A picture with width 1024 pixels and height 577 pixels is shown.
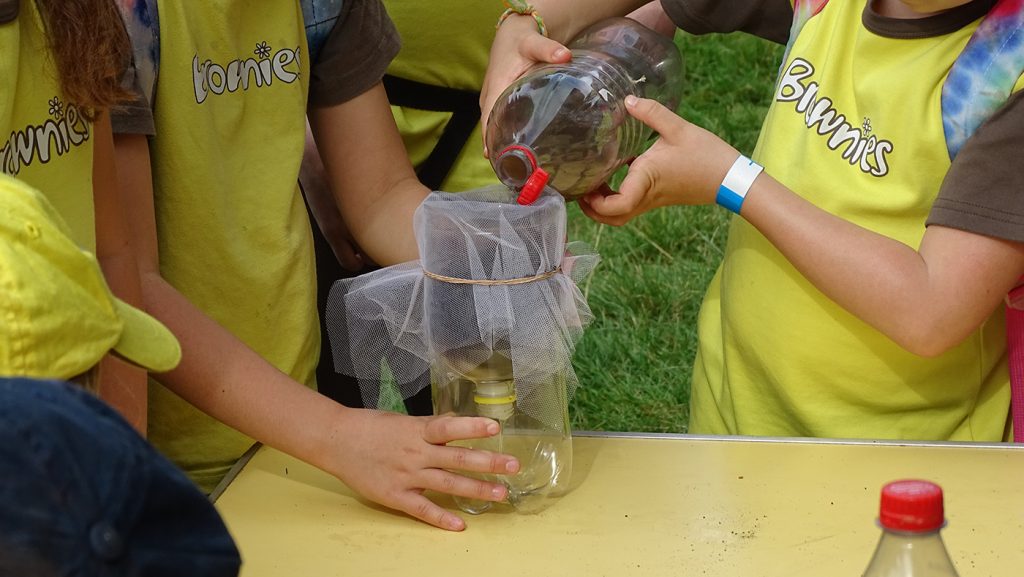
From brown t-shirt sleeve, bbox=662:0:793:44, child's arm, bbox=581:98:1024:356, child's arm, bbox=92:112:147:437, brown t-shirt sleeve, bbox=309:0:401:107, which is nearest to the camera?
child's arm, bbox=92:112:147:437

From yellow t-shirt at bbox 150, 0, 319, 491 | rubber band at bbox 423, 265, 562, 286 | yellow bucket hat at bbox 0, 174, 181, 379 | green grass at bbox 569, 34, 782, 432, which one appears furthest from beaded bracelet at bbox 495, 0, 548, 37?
green grass at bbox 569, 34, 782, 432

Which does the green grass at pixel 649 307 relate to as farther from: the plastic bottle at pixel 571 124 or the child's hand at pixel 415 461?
the child's hand at pixel 415 461

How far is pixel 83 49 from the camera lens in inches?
44.1

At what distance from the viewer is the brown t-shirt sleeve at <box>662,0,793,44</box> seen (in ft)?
5.49

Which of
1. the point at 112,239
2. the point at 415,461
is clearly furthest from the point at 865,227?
the point at 112,239

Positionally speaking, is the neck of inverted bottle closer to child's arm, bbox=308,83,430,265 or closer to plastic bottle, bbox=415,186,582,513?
plastic bottle, bbox=415,186,582,513

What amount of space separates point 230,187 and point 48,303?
0.73 meters

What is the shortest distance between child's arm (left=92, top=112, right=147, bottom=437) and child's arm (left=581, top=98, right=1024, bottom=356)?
538 millimetres

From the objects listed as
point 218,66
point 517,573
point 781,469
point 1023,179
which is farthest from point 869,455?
point 218,66

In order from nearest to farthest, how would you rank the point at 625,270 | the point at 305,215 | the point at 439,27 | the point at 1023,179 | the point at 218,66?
1. the point at 1023,179
2. the point at 218,66
3. the point at 305,215
4. the point at 439,27
5. the point at 625,270

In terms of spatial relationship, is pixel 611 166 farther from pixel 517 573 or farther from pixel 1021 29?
pixel 517 573

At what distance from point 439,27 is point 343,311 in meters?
0.68

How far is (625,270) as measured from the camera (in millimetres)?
3404

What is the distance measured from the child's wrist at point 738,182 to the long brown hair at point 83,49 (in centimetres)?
68
